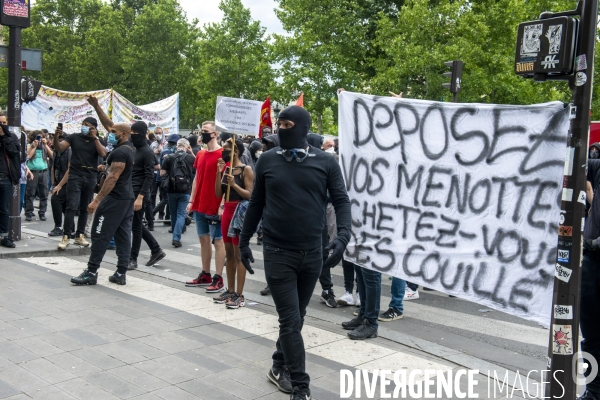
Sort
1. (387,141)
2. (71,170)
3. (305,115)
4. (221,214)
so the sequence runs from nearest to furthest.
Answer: (305,115)
(387,141)
(221,214)
(71,170)

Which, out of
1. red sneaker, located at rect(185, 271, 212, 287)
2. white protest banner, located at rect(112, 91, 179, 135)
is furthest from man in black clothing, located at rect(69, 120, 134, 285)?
white protest banner, located at rect(112, 91, 179, 135)

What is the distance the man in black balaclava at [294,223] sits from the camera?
4.24m

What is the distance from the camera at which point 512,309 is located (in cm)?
470

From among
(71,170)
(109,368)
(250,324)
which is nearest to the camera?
(109,368)

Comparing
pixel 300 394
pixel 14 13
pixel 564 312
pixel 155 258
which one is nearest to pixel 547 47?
pixel 564 312

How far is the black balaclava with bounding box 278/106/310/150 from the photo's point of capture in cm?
430

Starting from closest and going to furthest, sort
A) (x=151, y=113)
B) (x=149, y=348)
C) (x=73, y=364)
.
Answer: (x=73, y=364), (x=149, y=348), (x=151, y=113)

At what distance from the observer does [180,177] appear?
10.4 metres

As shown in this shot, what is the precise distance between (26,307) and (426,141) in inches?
171

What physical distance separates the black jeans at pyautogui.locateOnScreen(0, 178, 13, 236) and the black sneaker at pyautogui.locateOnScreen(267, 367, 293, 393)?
22.2ft

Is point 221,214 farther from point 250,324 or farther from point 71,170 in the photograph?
point 71,170

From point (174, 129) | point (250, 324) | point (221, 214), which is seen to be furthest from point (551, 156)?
point (174, 129)

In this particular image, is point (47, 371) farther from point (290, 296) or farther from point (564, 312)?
point (564, 312)

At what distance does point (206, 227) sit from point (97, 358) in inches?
116
